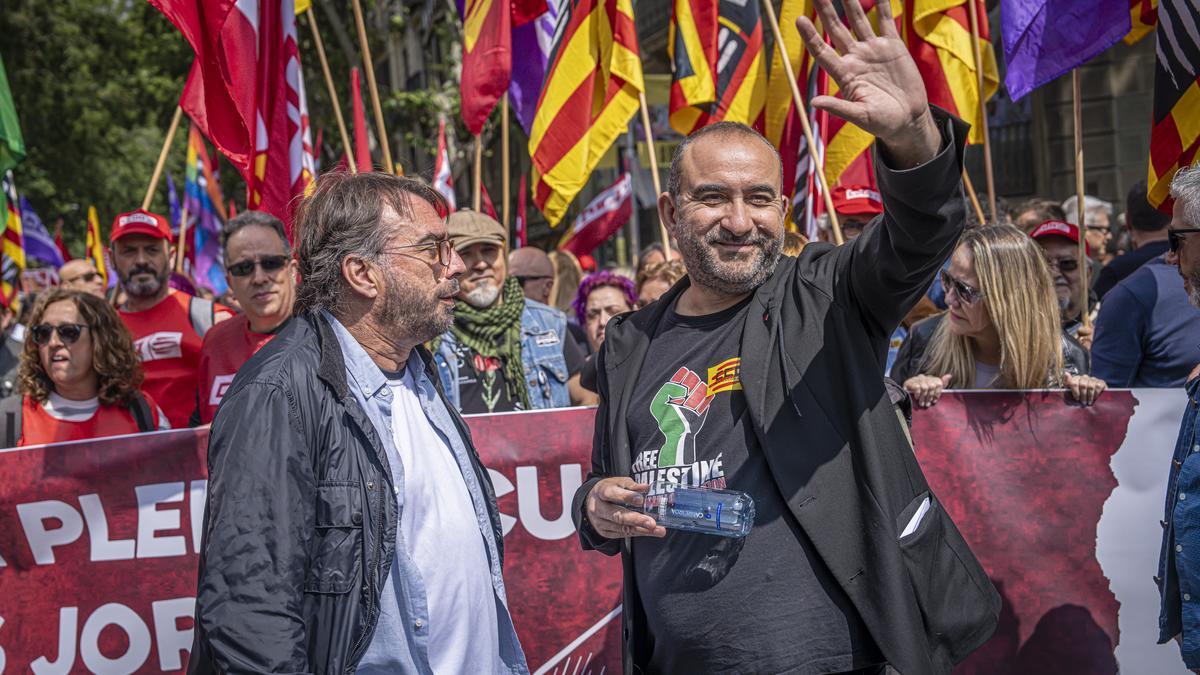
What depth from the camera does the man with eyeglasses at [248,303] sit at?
16.7ft

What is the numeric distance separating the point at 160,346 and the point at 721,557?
428 cm

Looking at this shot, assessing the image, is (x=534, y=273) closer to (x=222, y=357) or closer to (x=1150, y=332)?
(x=222, y=357)

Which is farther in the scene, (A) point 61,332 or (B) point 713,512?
(A) point 61,332

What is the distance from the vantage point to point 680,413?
8.93 ft

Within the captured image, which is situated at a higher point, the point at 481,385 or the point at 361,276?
the point at 361,276

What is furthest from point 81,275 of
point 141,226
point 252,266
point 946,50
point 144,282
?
point 946,50

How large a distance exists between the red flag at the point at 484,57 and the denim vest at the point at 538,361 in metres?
1.71

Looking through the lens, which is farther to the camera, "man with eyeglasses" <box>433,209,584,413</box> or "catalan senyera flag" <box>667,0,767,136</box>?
"catalan senyera flag" <box>667,0,767,136</box>

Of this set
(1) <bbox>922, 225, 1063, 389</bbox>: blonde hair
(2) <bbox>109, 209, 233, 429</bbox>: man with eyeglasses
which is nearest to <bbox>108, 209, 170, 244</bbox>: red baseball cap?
(2) <bbox>109, 209, 233, 429</bbox>: man with eyeglasses

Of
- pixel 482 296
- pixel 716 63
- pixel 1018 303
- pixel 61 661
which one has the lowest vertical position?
pixel 61 661

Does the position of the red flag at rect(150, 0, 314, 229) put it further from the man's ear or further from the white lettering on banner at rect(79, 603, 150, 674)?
the man's ear

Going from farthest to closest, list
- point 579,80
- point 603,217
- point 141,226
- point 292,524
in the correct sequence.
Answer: point 603,217
point 141,226
point 579,80
point 292,524

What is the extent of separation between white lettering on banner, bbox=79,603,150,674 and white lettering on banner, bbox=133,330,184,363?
1928 millimetres

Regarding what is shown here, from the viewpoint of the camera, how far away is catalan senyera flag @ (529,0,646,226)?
667cm
